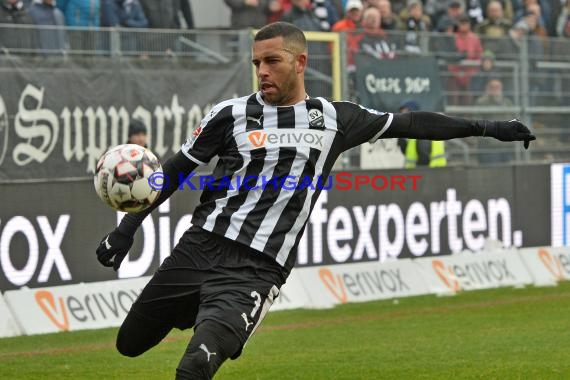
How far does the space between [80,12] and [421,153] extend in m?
5.12

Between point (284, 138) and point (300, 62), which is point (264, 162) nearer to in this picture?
Answer: point (284, 138)

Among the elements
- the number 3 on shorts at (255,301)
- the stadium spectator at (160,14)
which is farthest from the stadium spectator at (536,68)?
the number 3 on shorts at (255,301)

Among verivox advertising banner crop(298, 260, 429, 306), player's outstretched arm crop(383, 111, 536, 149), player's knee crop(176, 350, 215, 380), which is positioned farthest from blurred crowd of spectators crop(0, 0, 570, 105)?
player's knee crop(176, 350, 215, 380)

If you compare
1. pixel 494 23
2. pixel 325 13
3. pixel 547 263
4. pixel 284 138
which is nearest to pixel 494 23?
pixel 494 23

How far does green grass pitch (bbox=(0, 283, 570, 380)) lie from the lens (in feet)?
33.2

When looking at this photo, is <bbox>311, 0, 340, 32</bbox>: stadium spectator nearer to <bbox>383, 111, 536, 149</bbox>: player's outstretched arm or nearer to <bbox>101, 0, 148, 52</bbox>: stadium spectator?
<bbox>101, 0, 148, 52</bbox>: stadium spectator

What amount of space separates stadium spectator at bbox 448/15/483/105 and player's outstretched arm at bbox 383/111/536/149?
1043 centimetres

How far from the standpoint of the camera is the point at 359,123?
759 cm

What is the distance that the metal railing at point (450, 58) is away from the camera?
14.2m

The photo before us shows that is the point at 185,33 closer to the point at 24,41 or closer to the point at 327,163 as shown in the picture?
the point at 24,41

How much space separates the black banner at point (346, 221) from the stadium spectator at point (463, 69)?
43.2 inches

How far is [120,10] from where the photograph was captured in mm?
16703

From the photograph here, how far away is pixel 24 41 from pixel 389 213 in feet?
17.8

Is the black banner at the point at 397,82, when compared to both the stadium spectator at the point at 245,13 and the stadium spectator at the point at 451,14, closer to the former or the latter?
the stadium spectator at the point at 245,13
